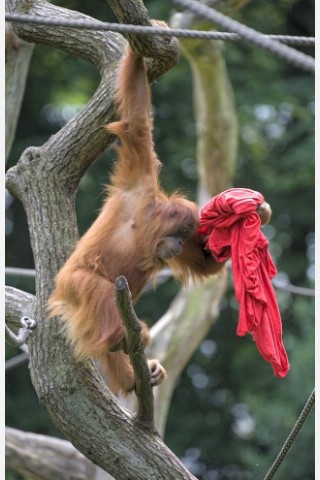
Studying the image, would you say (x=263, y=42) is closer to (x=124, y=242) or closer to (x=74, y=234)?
(x=124, y=242)

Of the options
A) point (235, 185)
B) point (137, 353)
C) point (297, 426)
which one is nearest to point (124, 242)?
point (137, 353)

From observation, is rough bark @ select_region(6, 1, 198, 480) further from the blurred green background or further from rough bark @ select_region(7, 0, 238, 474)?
the blurred green background

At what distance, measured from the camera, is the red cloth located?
4340mm

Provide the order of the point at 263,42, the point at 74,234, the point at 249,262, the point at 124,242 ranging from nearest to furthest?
the point at 263,42
the point at 249,262
the point at 124,242
the point at 74,234

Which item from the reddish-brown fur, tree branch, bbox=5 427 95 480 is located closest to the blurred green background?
tree branch, bbox=5 427 95 480

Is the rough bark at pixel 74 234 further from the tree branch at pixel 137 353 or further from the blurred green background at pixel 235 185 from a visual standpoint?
the blurred green background at pixel 235 185

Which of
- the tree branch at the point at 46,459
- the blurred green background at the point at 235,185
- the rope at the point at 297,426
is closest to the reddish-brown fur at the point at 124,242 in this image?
the rope at the point at 297,426

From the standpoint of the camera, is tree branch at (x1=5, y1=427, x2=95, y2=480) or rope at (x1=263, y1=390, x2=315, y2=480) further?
tree branch at (x1=5, y1=427, x2=95, y2=480)

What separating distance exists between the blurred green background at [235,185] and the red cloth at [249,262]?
7.85m

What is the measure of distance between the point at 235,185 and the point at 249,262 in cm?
927

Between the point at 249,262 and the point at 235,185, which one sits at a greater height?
the point at 235,185

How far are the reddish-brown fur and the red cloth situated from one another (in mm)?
126

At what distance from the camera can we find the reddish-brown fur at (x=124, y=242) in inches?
176

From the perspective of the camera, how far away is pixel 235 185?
13.6 meters
